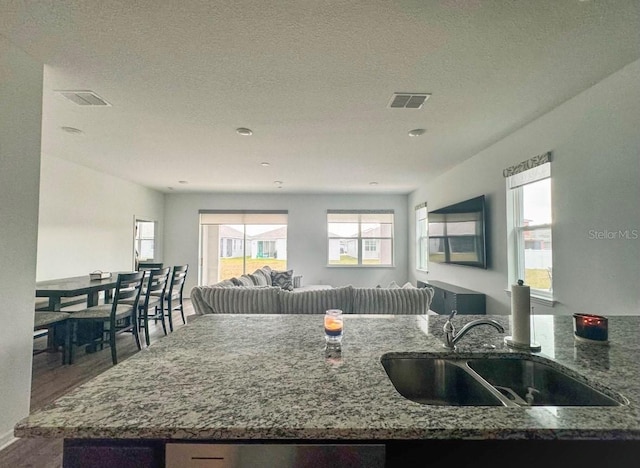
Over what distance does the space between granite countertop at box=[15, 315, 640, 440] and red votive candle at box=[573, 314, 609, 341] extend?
6 centimetres

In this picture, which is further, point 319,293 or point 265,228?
point 265,228

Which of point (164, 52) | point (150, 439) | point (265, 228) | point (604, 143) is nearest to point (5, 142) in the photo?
point (164, 52)

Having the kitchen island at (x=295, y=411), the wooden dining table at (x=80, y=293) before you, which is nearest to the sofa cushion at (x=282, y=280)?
the wooden dining table at (x=80, y=293)

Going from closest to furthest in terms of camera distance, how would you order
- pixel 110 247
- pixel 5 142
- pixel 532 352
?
pixel 532 352 → pixel 5 142 → pixel 110 247

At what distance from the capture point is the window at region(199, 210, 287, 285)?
7.50m

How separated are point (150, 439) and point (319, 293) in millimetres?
2179

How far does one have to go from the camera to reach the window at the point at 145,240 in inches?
262

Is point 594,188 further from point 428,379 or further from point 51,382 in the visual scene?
point 51,382

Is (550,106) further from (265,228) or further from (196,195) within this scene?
(196,195)

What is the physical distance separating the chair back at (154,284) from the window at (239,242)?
323 cm

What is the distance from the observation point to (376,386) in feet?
2.98

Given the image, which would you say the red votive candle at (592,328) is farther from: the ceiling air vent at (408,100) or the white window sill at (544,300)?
the ceiling air vent at (408,100)

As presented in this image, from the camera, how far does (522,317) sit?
128cm

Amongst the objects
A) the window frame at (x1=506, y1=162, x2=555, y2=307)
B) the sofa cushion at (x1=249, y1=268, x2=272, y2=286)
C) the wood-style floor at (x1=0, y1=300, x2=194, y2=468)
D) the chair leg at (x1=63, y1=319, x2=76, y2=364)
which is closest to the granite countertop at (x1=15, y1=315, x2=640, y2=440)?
the wood-style floor at (x1=0, y1=300, x2=194, y2=468)
